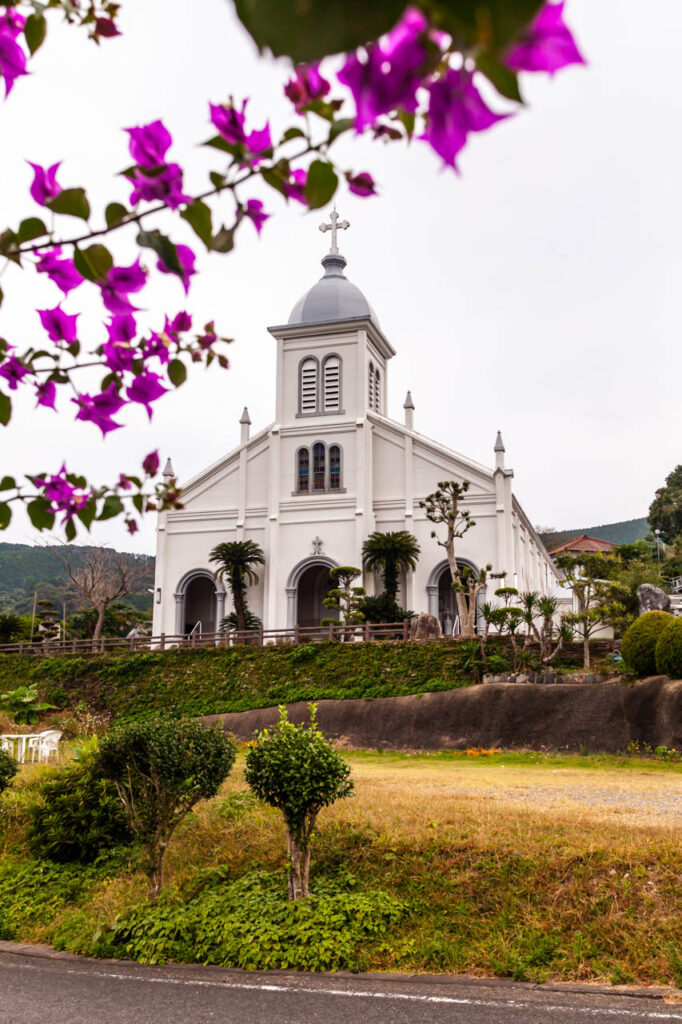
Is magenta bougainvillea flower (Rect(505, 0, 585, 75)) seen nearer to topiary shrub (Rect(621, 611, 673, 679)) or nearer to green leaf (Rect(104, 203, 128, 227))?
green leaf (Rect(104, 203, 128, 227))

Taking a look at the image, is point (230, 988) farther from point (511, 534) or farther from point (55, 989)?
point (511, 534)

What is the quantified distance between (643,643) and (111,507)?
59.7ft

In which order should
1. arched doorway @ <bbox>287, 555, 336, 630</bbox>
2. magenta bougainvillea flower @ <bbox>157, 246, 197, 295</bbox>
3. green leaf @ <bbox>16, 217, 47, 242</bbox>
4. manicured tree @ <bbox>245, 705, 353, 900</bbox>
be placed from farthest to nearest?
arched doorway @ <bbox>287, 555, 336, 630</bbox> < manicured tree @ <bbox>245, 705, 353, 900</bbox> < green leaf @ <bbox>16, 217, 47, 242</bbox> < magenta bougainvillea flower @ <bbox>157, 246, 197, 295</bbox>

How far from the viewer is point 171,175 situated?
1780 millimetres

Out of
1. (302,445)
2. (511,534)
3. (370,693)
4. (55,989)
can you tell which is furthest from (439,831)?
(302,445)

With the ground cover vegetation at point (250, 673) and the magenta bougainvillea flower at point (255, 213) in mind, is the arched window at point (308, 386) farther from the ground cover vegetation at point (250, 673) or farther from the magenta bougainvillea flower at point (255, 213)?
the magenta bougainvillea flower at point (255, 213)

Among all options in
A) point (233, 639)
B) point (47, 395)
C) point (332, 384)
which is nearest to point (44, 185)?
point (47, 395)

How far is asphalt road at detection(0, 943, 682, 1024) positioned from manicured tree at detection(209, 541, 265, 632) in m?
24.1

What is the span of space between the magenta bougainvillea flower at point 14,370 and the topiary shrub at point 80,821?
823cm

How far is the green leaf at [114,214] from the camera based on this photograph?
181 cm

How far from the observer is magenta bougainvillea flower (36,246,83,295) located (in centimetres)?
220

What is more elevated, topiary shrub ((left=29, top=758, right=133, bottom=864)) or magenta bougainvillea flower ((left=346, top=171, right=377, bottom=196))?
magenta bougainvillea flower ((left=346, top=171, right=377, bottom=196))

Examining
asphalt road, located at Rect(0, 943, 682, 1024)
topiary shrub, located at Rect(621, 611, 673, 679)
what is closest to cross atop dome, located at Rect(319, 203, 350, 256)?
topiary shrub, located at Rect(621, 611, 673, 679)

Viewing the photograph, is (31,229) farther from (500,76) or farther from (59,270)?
(500,76)
